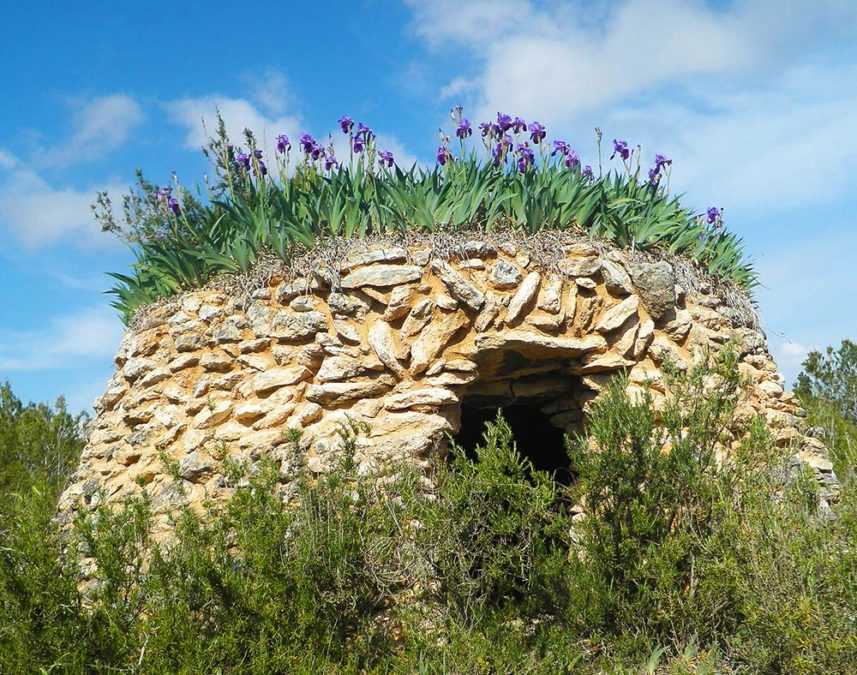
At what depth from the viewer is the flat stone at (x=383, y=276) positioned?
626 cm

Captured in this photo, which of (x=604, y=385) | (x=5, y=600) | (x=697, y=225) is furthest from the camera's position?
(x=697, y=225)

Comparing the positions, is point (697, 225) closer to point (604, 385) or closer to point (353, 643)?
point (604, 385)

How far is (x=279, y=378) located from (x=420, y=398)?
1.13m

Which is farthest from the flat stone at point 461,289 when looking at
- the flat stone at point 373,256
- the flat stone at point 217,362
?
the flat stone at point 217,362

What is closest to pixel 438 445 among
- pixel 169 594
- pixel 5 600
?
pixel 169 594

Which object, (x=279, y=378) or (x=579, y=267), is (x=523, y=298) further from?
(x=279, y=378)

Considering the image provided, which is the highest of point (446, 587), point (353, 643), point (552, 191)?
point (552, 191)

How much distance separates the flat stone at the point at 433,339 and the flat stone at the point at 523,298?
1.18 ft

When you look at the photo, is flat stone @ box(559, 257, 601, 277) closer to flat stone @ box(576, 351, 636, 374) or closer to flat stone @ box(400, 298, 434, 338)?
flat stone @ box(576, 351, 636, 374)

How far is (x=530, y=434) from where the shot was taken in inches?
340

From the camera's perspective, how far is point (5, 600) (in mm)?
4547

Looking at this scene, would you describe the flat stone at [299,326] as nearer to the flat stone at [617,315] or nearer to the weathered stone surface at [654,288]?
the flat stone at [617,315]

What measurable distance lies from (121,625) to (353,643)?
134 cm

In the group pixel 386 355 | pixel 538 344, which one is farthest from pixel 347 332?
pixel 538 344
